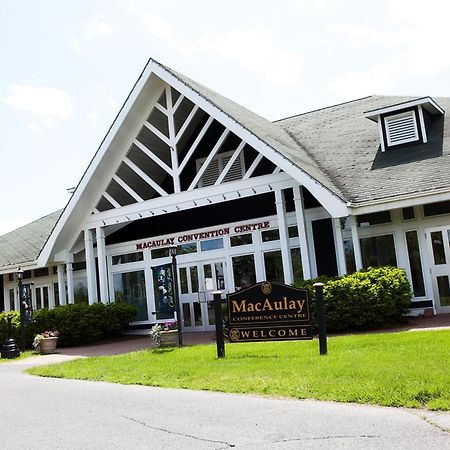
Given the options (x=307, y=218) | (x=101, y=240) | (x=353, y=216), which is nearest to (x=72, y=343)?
(x=101, y=240)

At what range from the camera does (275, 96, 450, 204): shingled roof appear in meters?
15.7

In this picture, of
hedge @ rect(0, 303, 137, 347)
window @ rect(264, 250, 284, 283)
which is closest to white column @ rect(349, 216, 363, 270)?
window @ rect(264, 250, 284, 283)

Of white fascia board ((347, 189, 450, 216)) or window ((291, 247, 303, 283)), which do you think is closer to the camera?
white fascia board ((347, 189, 450, 216))

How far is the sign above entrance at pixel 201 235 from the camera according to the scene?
19.1 meters

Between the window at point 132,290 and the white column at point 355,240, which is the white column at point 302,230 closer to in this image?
the white column at point 355,240

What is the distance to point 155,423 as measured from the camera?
6738 millimetres

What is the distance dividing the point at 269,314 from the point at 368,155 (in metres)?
9.12

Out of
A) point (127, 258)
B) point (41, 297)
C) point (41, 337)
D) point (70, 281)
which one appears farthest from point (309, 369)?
point (41, 297)

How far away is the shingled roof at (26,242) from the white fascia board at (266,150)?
9.70 metres

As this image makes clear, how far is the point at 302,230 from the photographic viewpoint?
16.7m

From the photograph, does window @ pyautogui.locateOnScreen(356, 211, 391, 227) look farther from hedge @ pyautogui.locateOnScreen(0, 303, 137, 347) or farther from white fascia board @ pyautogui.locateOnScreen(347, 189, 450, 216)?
hedge @ pyautogui.locateOnScreen(0, 303, 137, 347)

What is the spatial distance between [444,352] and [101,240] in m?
14.4

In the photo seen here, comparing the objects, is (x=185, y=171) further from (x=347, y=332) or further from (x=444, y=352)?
(x=444, y=352)

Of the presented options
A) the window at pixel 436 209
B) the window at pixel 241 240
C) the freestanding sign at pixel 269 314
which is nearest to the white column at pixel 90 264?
the window at pixel 241 240
